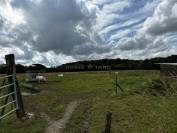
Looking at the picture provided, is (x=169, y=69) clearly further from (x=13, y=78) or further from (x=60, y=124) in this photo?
(x=60, y=124)

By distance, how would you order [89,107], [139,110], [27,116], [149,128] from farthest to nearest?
1. [89,107]
2. [139,110]
3. [27,116]
4. [149,128]

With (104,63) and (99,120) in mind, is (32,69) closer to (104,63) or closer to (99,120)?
(99,120)

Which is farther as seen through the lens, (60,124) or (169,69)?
(169,69)

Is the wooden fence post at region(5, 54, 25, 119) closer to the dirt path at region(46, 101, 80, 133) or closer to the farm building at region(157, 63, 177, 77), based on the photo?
the dirt path at region(46, 101, 80, 133)

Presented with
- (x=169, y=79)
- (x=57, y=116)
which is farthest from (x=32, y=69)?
(x=57, y=116)

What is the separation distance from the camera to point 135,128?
45.8 ft

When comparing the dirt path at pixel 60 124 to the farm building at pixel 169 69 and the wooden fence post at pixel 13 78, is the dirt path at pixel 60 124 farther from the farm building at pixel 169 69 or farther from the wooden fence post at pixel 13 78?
the farm building at pixel 169 69

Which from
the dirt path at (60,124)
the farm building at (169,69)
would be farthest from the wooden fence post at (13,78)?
the farm building at (169,69)

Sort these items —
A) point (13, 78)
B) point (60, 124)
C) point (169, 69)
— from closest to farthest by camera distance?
point (60, 124) < point (13, 78) < point (169, 69)

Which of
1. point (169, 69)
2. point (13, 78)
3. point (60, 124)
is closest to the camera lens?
point (60, 124)

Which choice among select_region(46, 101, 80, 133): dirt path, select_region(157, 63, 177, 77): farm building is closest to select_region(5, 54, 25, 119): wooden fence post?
select_region(46, 101, 80, 133): dirt path

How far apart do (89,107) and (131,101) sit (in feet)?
11.0

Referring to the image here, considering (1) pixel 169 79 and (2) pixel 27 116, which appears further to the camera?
(1) pixel 169 79

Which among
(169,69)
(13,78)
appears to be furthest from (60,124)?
(169,69)
